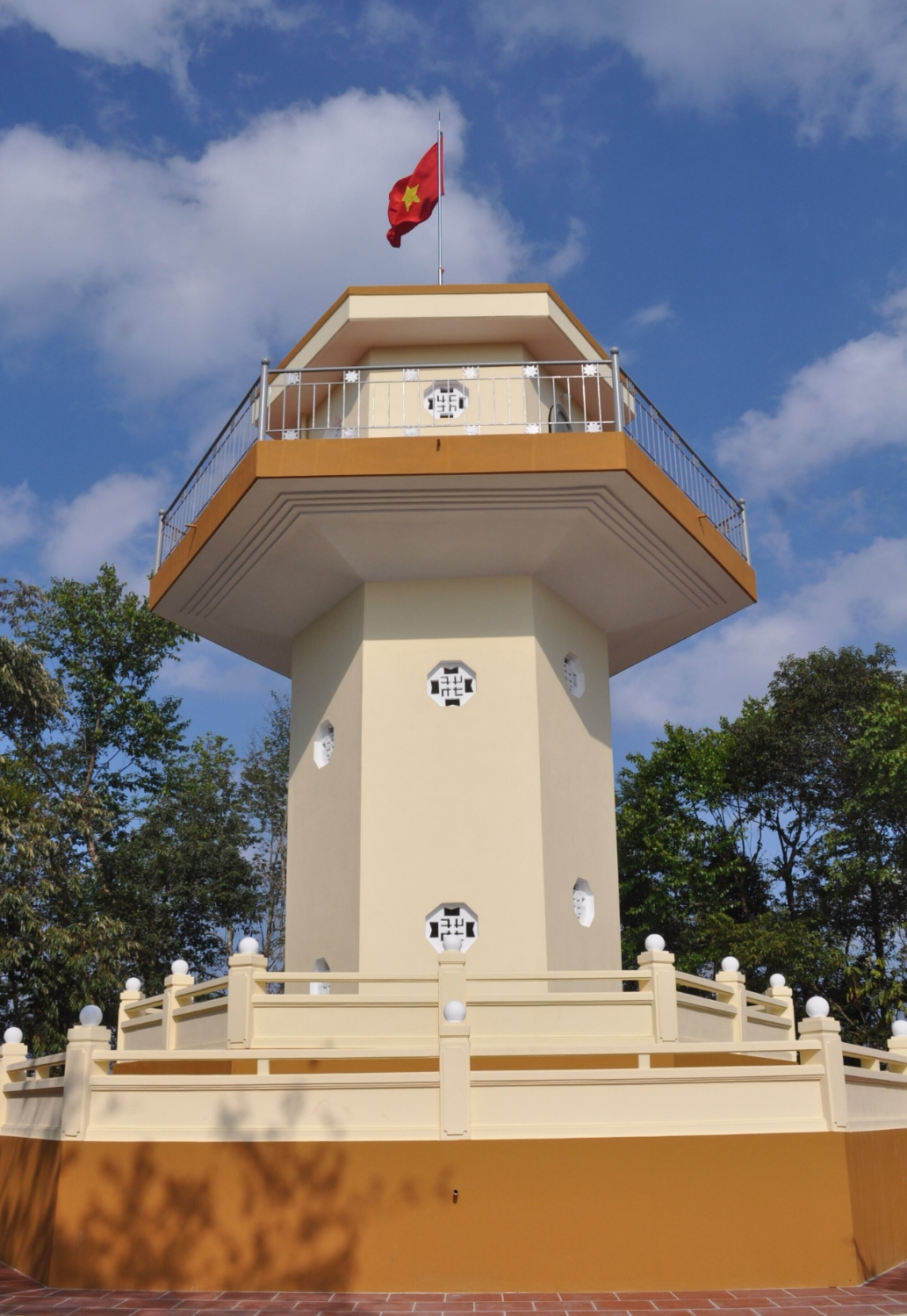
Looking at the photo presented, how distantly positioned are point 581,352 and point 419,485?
318cm

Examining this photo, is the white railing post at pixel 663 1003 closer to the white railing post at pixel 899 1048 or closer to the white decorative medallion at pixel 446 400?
the white railing post at pixel 899 1048

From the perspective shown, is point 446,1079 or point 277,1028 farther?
point 277,1028

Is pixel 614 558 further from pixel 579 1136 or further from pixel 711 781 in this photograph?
pixel 711 781

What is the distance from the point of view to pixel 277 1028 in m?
9.54

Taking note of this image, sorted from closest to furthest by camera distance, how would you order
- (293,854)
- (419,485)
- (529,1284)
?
1. (529,1284)
2. (419,485)
3. (293,854)

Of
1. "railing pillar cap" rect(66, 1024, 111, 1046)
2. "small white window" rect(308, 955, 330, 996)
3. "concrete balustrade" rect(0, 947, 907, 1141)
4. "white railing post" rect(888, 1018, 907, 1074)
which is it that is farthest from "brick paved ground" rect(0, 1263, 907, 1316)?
"small white window" rect(308, 955, 330, 996)

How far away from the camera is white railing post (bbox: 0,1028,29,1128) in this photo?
988cm

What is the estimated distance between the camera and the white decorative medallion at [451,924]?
11.0 meters

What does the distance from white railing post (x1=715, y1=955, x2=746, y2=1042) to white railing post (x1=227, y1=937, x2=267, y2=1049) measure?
13.8 ft

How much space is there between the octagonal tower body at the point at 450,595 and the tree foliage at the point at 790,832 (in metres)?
12.3

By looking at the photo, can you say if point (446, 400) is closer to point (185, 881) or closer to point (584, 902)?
point (584, 902)

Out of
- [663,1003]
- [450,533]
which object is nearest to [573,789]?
[450,533]

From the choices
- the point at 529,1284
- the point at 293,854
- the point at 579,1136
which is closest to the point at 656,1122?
the point at 579,1136

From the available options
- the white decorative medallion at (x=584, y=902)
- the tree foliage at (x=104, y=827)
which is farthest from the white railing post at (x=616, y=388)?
the tree foliage at (x=104, y=827)
